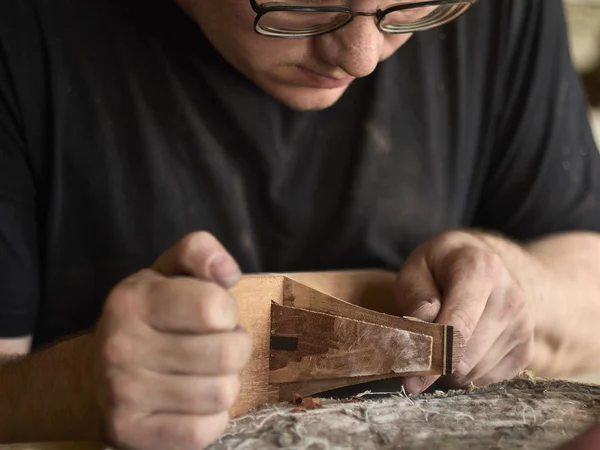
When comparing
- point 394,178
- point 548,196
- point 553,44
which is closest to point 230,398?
point 394,178

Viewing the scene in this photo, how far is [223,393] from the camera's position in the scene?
2.18 ft

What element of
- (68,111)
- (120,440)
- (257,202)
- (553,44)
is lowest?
(120,440)

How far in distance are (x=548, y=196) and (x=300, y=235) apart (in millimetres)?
493

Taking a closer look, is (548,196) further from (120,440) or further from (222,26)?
(120,440)

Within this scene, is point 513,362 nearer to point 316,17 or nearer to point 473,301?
point 473,301

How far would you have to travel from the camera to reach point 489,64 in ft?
4.46

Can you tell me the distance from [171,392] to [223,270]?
12cm

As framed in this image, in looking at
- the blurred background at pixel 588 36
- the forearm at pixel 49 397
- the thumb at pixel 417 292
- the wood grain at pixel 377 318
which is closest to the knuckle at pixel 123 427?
the forearm at pixel 49 397

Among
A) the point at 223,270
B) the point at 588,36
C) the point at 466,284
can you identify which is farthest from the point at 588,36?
the point at 223,270

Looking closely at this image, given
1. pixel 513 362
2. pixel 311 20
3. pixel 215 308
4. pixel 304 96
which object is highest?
pixel 311 20

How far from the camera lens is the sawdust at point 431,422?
685 mm

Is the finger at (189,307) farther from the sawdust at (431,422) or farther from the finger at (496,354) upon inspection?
the finger at (496,354)

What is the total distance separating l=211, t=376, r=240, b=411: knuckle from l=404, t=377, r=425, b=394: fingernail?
0.79 feet

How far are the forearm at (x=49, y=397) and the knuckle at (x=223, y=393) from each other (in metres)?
0.17
